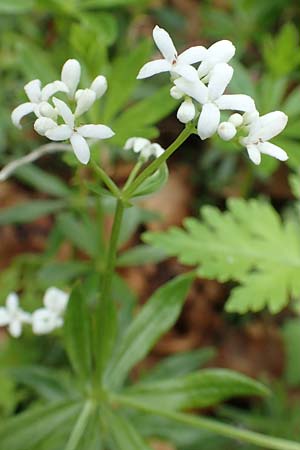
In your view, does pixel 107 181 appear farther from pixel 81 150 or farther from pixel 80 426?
pixel 80 426

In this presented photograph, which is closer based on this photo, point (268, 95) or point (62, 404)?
point (62, 404)

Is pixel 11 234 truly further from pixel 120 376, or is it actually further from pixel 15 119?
pixel 15 119

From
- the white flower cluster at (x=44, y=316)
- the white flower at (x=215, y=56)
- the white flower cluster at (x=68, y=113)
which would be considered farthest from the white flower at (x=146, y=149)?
the white flower cluster at (x=44, y=316)

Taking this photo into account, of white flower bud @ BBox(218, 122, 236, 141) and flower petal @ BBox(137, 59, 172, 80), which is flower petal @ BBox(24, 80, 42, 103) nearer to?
flower petal @ BBox(137, 59, 172, 80)

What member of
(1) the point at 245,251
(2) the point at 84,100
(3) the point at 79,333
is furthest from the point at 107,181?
(1) the point at 245,251

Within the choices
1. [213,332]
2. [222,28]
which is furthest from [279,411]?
[222,28]

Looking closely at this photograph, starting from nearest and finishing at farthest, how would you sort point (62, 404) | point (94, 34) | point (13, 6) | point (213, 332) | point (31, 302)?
point (62, 404) → point (94, 34) → point (13, 6) → point (31, 302) → point (213, 332)

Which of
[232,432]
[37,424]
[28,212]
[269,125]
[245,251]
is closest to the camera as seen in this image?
[269,125]

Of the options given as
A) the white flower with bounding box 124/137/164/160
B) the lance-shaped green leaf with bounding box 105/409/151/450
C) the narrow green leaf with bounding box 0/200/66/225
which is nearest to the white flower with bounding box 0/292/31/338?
the lance-shaped green leaf with bounding box 105/409/151/450
